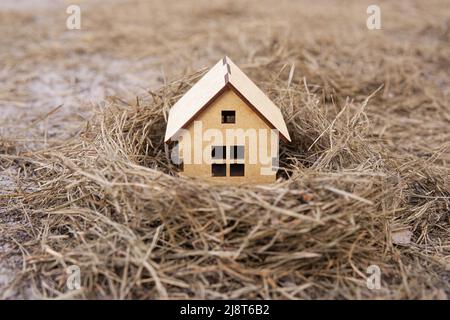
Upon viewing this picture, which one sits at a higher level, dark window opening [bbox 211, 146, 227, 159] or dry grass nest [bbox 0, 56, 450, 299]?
dark window opening [bbox 211, 146, 227, 159]

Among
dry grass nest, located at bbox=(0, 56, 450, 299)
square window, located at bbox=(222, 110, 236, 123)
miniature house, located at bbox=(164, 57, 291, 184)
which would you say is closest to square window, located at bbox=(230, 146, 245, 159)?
miniature house, located at bbox=(164, 57, 291, 184)

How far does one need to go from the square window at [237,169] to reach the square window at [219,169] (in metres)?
0.03

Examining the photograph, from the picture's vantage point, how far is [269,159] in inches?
101

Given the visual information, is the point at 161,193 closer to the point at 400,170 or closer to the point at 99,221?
the point at 99,221

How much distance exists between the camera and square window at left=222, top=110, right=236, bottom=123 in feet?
8.26

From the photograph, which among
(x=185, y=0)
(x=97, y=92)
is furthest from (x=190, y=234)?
(x=185, y=0)

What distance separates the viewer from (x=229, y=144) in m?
2.53

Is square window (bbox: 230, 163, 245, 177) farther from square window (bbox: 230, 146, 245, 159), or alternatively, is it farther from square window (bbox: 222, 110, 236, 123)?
square window (bbox: 222, 110, 236, 123)

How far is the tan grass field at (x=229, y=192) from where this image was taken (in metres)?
2.22

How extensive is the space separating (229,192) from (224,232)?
0.51ft

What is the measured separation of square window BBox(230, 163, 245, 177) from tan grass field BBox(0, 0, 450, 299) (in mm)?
185

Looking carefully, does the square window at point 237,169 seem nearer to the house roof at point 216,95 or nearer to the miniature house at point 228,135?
the miniature house at point 228,135

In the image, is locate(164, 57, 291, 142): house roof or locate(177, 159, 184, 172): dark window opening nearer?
locate(164, 57, 291, 142): house roof

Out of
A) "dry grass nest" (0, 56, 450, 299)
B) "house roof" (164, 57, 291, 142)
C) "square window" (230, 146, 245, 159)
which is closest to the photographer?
"dry grass nest" (0, 56, 450, 299)
